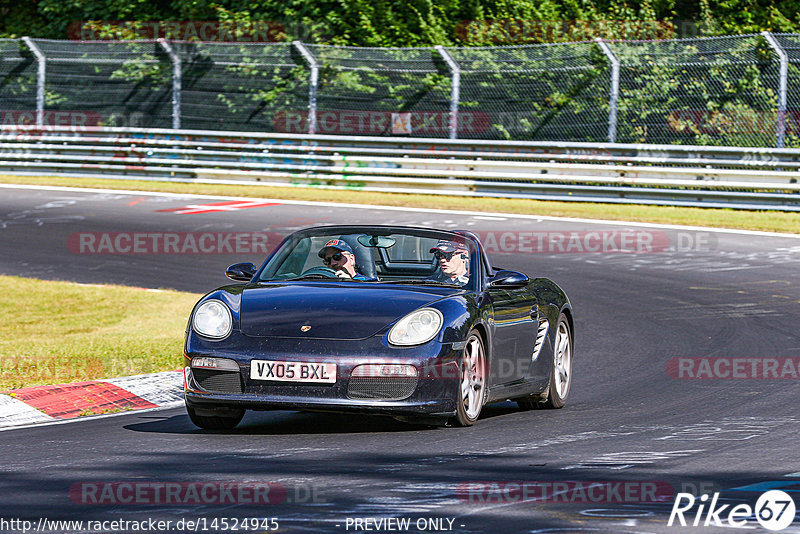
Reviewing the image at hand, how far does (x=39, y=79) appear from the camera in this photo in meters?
28.0

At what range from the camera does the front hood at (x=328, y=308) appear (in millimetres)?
7234

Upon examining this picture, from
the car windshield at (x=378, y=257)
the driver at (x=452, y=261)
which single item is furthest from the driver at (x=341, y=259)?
the driver at (x=452, y=261)

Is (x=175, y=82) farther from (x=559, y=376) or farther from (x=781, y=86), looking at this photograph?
(x=559, y=376)

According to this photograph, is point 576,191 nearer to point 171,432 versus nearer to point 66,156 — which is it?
point 66,156

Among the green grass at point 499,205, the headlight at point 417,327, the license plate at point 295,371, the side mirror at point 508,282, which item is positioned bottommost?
the green grass at point 499,205

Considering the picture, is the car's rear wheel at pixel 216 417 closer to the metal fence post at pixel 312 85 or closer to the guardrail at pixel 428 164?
the guardrail at pixel 428 164

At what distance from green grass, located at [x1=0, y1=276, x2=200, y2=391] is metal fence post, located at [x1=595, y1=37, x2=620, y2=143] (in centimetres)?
1078

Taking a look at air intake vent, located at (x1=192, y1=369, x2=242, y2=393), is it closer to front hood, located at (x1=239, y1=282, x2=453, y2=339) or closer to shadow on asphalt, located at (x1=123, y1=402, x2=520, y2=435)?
front hood, located at (x1=239, y1=282, x2=453, y2=339)

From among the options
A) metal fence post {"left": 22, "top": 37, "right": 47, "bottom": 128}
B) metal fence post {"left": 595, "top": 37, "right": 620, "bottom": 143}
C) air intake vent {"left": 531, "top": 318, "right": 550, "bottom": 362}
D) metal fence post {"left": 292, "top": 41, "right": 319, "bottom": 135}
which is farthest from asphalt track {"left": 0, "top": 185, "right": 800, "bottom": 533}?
metal fence post {"left": 22, "top": 37, "right": 47, "bottom": 128}

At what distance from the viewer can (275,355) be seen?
7.16m

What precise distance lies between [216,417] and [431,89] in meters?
18.6

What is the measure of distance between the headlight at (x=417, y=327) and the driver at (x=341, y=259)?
974mm

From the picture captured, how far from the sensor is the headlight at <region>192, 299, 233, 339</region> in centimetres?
740

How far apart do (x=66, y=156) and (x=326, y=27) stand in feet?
23.5
